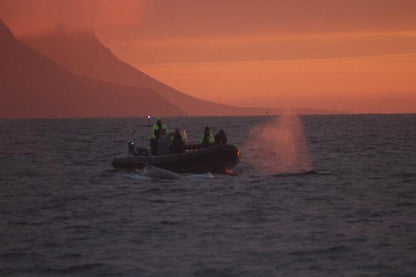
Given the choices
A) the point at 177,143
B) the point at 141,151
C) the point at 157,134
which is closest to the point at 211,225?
the point at 177,143

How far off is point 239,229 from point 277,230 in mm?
1012

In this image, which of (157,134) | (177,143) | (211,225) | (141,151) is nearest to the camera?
(211,225)

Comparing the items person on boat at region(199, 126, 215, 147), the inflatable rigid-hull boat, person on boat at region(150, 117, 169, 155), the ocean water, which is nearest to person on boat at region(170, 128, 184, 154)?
the inflatable rigid-hull boat

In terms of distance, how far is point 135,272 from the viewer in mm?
14703

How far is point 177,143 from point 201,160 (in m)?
1.36

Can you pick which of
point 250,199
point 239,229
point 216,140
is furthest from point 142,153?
point 239,229

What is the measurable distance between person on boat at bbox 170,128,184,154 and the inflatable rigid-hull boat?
Result: 1.08 ft

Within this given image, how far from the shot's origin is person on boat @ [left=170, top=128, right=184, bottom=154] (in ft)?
103

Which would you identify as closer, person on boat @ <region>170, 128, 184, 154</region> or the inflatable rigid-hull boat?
the inflatable rigid-hull boat

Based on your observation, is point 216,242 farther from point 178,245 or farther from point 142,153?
point 142,153

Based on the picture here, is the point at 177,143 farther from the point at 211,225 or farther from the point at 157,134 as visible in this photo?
the point at 211,225

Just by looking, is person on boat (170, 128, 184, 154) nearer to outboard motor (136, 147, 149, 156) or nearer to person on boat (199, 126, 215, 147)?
person on boat (199, 126, 215, 147)

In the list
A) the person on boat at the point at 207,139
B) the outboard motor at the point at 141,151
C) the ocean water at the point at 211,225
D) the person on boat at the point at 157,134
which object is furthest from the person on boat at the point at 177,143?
the outboard motor at the point at 141,151

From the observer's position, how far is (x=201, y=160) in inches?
1220
